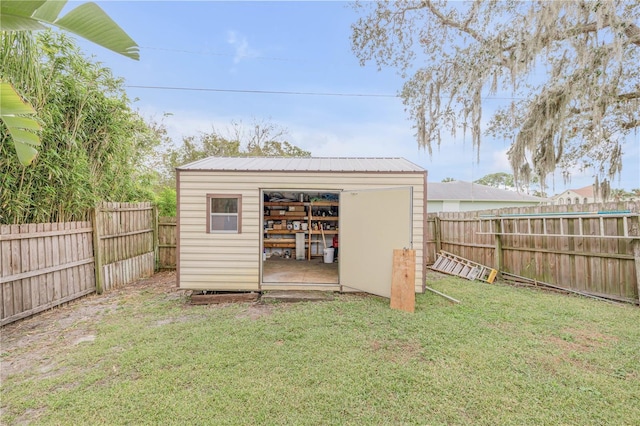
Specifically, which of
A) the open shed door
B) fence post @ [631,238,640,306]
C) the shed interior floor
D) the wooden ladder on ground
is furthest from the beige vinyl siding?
fence post @ [631,238,640,306]

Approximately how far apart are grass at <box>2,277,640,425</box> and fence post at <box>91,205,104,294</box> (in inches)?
65.0

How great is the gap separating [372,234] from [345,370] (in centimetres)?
276

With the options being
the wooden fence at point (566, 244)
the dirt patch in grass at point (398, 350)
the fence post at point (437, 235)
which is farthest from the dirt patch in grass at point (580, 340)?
the fence post at point (437, 235)

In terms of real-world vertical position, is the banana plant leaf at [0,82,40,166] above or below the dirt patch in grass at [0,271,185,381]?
above

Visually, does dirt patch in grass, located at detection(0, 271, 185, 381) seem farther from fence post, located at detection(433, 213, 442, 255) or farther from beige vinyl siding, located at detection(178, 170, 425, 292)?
fence post, located at detection(433, 213, 442, 255)

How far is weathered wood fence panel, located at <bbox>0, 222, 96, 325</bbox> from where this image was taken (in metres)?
4.09

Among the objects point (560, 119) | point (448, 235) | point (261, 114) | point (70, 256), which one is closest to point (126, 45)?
point (70, 256)

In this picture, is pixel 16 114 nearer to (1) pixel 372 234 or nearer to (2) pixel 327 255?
(1) pixel 372 234

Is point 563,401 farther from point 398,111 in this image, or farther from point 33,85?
point 33,85

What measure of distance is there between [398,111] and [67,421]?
27.5 feet

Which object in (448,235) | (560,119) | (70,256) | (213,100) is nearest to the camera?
(70,256)

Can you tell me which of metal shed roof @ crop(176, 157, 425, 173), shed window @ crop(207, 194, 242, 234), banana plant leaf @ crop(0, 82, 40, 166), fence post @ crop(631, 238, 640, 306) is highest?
metal shed roof @ crop(176, 157, 425, 173)

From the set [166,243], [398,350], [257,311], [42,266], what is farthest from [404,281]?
[166,243]

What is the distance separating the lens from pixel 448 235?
859 cm
